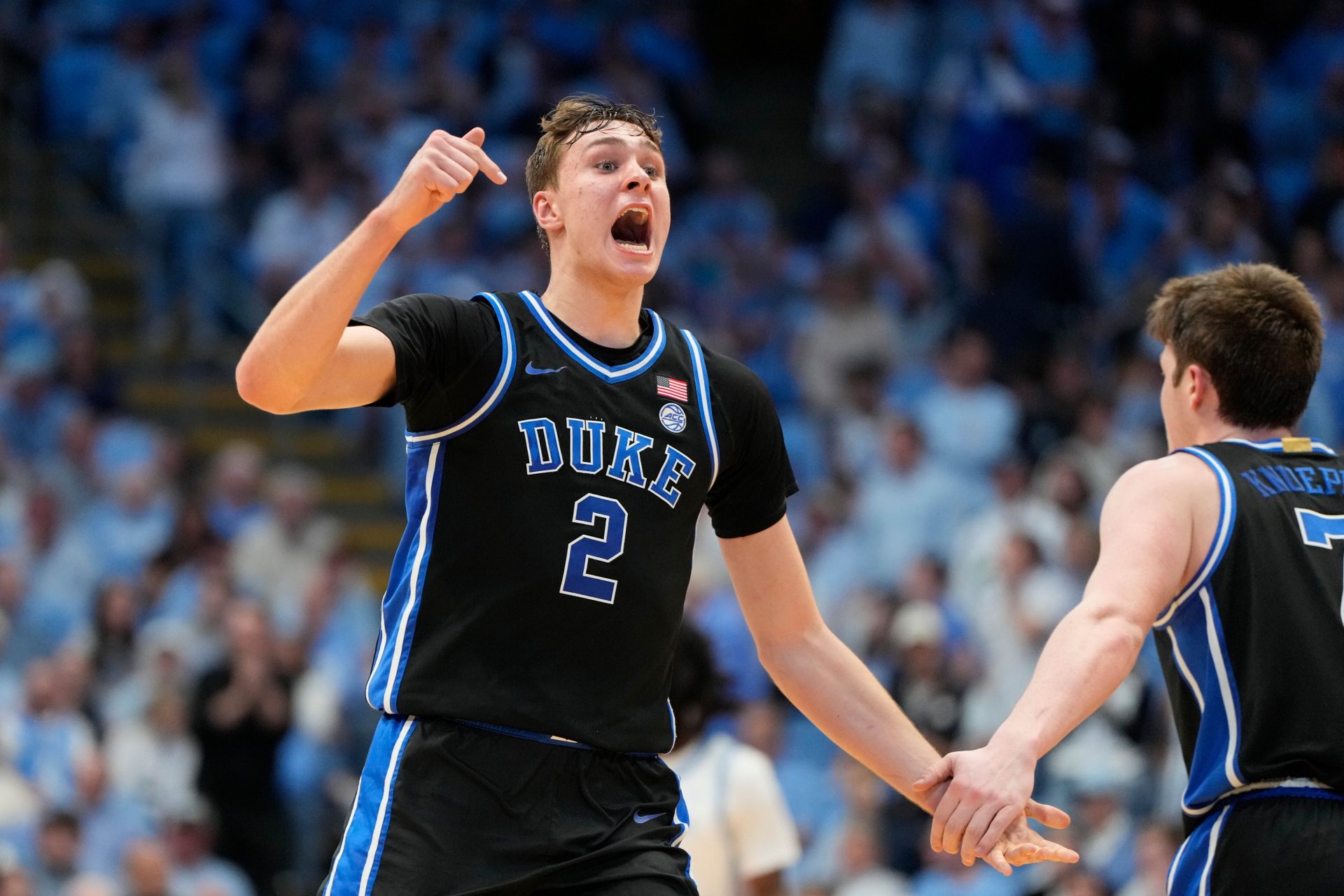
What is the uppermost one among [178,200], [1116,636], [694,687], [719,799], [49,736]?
[178,200]

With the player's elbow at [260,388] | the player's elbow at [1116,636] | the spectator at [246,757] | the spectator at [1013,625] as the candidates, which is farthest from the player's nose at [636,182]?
the spectator at [246,757]

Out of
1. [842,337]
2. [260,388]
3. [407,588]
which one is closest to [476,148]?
[260,388]

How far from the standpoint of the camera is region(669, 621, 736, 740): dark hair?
666 centimetres

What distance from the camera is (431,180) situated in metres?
4.50

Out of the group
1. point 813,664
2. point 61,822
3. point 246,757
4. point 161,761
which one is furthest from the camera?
point 161,761

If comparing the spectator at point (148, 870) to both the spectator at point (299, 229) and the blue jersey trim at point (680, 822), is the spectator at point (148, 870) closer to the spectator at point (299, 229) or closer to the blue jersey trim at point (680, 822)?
the spectator at point (299, 229)

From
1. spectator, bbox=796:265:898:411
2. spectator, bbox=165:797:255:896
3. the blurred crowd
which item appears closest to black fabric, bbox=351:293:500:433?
the blurred crowd

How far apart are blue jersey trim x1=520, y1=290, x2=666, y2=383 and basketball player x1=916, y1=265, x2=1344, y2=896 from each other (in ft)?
4.41

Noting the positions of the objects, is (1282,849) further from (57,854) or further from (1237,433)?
(57,854)

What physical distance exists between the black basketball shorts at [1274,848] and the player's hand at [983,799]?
42cm

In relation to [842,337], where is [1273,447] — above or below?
below

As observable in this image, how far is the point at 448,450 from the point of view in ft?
15.5

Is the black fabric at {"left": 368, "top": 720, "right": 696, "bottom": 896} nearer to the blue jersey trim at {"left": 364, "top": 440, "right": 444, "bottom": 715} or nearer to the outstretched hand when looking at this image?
the blue jersey trim at {"left": 364, "top": 440, "right": 444, "bottom": 715}

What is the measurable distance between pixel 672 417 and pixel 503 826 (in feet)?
3.96
